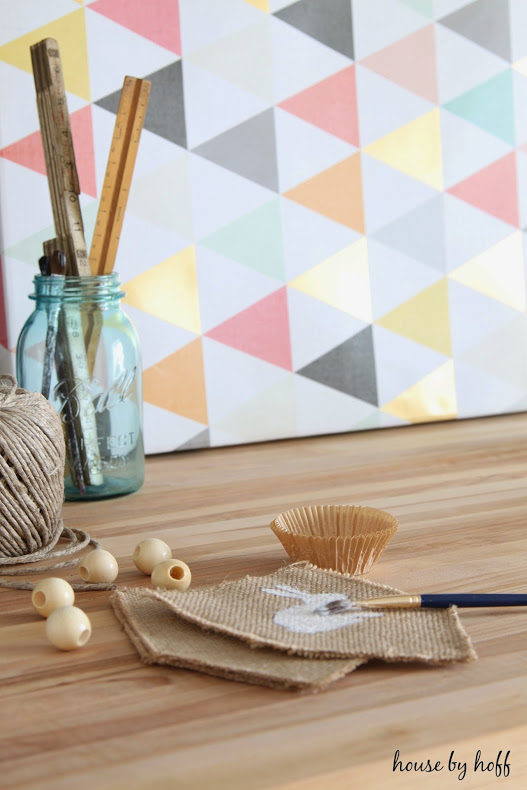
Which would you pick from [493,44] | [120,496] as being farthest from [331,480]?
[493,44]

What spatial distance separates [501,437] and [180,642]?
34.3 inches

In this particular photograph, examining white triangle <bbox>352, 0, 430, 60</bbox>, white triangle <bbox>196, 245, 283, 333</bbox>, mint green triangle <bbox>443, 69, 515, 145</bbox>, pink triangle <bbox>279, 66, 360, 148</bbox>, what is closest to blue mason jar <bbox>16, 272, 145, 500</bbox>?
white triangle <bbox>196, 245, 283, 333</bbox>

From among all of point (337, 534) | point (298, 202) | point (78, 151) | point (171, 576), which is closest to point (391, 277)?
point (298, 202)

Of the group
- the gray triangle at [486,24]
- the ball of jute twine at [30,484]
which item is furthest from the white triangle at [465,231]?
the ball of jute twine at [30,484]

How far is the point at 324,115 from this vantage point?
1.40m

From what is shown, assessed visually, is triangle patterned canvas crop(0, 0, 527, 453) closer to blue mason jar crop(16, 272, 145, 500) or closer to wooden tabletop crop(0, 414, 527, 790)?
blue mason jar crop(16, 272, 145, 500)

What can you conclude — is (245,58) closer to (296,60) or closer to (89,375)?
(296,60)

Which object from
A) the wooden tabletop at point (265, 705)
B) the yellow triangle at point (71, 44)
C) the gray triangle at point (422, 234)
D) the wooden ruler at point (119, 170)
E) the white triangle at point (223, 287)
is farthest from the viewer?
the gray triangle at point (422, 234)

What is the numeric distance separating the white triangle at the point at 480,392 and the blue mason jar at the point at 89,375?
614 mm

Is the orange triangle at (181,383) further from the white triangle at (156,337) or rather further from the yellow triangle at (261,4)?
the yellow triangle at (261,4)

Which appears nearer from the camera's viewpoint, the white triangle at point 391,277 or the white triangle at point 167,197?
the white triangle at point 167,197

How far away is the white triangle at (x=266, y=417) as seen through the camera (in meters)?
1.39

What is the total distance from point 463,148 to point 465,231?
0.43 ft

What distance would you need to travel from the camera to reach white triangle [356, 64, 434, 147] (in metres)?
1.42
